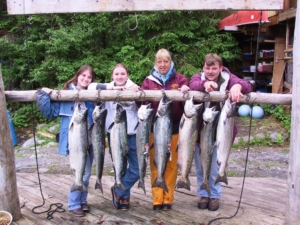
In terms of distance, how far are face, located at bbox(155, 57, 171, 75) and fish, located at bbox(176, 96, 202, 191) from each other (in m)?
0.52

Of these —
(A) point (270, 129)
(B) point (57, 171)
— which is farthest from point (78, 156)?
(A) point (270, 129)

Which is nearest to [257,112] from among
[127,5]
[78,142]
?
[127,5]

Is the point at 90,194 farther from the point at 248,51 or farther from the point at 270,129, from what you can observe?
the point at 248,51

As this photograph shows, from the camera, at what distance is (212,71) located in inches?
141

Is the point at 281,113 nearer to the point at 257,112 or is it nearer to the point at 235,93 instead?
the point at 257,112

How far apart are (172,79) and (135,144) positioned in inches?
34.5

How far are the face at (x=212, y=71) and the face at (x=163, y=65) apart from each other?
416 millimetres

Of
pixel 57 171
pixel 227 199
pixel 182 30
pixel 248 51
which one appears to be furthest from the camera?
pixel 248 51

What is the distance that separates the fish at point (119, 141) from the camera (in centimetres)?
336

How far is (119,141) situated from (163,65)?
38.8 inches

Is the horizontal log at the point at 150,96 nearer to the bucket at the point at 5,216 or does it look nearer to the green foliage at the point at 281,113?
the bucket at the point at 5,216

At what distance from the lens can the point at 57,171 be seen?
609 centimetres

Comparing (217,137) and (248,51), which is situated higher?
(248,51)

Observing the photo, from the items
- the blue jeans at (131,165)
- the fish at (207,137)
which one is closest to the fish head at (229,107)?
the fish at (207,137)
